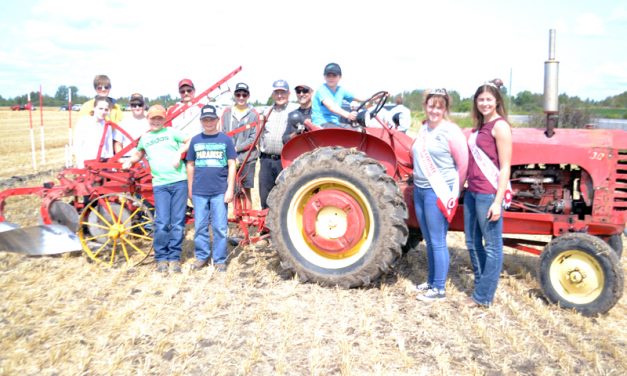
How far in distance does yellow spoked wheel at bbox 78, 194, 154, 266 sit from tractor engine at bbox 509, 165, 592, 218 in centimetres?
336

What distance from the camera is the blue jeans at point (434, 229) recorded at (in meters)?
3.81

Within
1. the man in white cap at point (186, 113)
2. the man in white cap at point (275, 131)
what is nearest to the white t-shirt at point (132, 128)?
the man in white cap at point (186, 113)

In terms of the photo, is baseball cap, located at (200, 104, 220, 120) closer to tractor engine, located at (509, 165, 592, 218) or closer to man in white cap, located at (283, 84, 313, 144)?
man in white cap, located at (283, 84, 313, 144)

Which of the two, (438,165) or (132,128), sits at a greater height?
(132,128)

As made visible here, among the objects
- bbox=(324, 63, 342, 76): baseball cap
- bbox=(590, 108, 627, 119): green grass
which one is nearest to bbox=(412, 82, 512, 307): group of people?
bbox=(324, 63, 342, 76): baseball cap

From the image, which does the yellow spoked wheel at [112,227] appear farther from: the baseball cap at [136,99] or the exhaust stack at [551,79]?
the exhaust stack at [551,79]

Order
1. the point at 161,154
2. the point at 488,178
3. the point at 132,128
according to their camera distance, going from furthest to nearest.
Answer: the point at 132,128 → the point at 161,154 → the point at 488,178

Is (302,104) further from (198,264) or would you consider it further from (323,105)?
(198,264)

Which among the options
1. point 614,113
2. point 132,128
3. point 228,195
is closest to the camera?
point 228,195

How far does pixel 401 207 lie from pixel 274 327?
131 cm

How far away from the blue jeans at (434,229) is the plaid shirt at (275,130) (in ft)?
6.30

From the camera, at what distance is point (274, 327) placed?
3.46 meters

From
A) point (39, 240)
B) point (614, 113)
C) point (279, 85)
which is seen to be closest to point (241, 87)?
point (279, 85)

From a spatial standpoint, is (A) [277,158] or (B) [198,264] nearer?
(B) [198,264]
